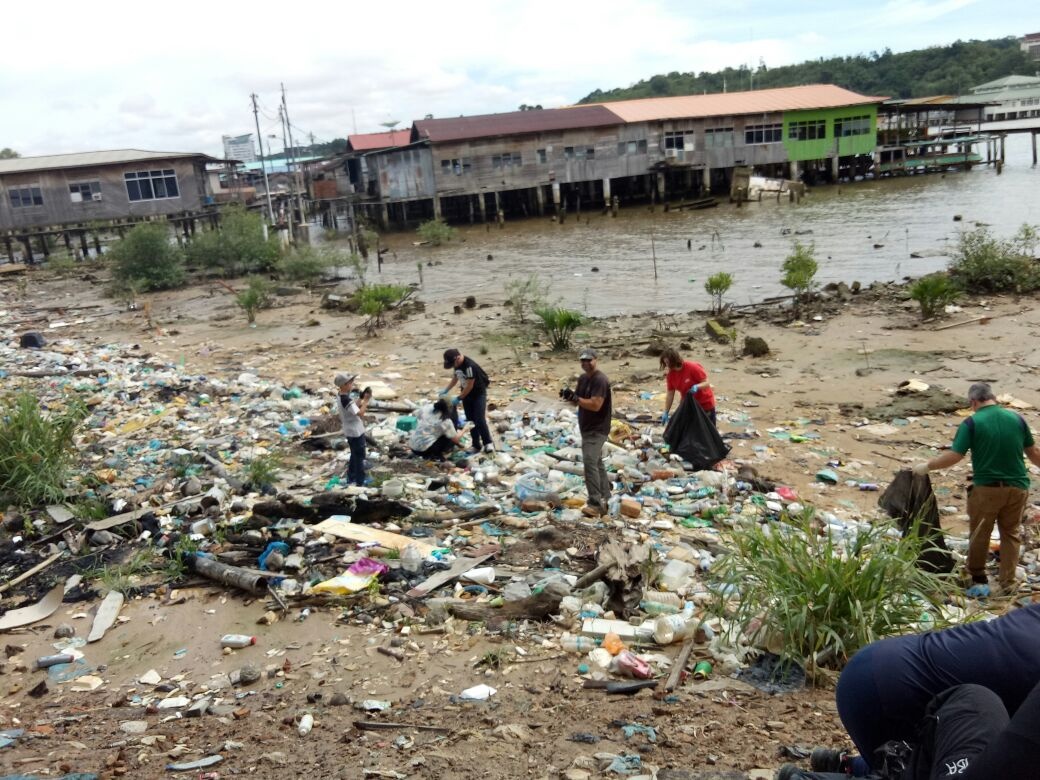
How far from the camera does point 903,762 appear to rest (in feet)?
7.76

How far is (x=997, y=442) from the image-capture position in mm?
5535

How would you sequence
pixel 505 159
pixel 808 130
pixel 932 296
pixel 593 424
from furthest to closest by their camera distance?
pixel 808 130
pixel 505 159
pixel 932 296
pixel 593 424

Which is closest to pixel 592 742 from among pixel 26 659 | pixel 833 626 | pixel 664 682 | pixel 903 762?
pixel 664 682

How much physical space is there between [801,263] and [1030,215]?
1899 cm

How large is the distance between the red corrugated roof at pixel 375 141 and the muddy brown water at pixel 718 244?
7907 millimetres

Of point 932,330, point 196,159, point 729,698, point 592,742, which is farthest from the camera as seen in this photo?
point 196,159

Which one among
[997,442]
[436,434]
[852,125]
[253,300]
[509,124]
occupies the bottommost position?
[436,434]

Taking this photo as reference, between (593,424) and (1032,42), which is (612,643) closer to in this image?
(593,424)

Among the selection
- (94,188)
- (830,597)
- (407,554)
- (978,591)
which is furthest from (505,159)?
(830,597)

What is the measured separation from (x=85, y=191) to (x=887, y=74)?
76.4m

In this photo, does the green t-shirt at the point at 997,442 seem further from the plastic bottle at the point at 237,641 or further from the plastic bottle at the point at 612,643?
the plastic bottle at the point at 237,641

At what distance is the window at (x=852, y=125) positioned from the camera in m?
46.2

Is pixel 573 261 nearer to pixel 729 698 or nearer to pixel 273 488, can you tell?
pixel 273 488

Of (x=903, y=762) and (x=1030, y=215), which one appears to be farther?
(x=1030, y=215)
